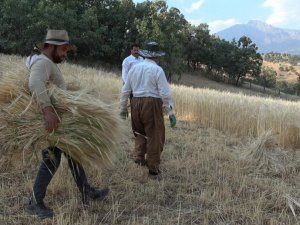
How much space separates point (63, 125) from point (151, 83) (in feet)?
5.77

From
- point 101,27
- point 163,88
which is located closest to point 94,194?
point 163,88

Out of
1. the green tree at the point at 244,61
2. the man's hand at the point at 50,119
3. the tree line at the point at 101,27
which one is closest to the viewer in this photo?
the man's hand at the point at 50,119

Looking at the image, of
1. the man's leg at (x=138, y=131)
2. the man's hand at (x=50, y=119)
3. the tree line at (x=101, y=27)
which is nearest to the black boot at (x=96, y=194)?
the man's hand at (x=50, y=119)

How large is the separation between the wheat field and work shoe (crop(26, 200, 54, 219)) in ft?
0.21

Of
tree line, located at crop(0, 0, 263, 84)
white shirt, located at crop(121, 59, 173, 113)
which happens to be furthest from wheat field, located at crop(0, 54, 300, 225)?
tree line, located at crop(0, 0, 263, 84)

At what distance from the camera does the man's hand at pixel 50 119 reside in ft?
11.7

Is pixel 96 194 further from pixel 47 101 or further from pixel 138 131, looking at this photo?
pixel 138 131

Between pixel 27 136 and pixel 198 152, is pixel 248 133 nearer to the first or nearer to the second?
pixel 198 152

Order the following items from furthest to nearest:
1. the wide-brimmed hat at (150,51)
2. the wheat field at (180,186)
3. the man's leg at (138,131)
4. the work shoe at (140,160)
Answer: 1. the work shoe at (140,160)
2. the wide-brimmed hat at (150,51)
3. the man's leg at (138,131)
4. the wheat field at (180,186)

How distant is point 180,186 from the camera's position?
191 inches

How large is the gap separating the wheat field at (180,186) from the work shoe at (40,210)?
2.5 inches

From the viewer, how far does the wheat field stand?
12.9 feet

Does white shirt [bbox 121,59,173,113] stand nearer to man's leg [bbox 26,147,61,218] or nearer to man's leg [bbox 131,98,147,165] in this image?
man's leg [bbox 131,98,147,165]

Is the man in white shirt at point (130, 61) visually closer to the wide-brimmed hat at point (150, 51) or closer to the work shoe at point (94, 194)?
the wide-brimmed hat at point (150, 51)
